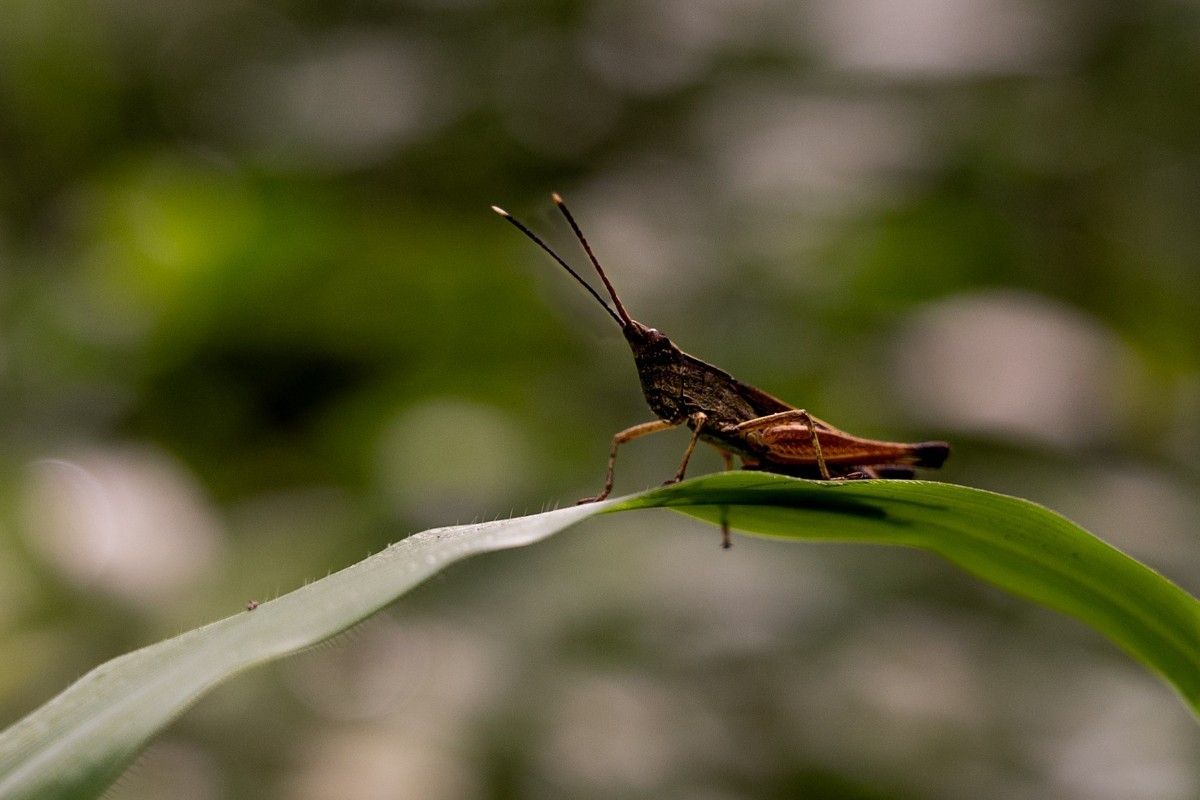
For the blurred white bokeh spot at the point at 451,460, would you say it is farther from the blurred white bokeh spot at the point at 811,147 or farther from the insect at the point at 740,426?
the blurred white bokeh spot at the point at 811,147

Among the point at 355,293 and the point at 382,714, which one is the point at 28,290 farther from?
the point at 382,714

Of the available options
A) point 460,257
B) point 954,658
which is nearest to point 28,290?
point 460,257

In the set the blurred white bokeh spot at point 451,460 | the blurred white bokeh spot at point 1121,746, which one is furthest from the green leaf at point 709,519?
the blurred white bokeh spot at point 451,460

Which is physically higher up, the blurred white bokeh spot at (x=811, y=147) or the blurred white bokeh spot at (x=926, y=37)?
the blurred white bokeh spot at (x=926, y=37)

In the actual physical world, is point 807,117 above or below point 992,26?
below

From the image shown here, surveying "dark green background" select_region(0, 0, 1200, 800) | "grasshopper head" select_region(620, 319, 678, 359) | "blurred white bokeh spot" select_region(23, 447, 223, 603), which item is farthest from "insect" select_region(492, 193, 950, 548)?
"blurred white bokeh spot" select_region(23, 447, 223, 603)

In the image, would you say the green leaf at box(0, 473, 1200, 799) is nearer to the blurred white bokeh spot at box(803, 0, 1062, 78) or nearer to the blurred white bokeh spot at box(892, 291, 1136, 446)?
the blurred white bokeh spot at box(892, 291, 1136, 446)
